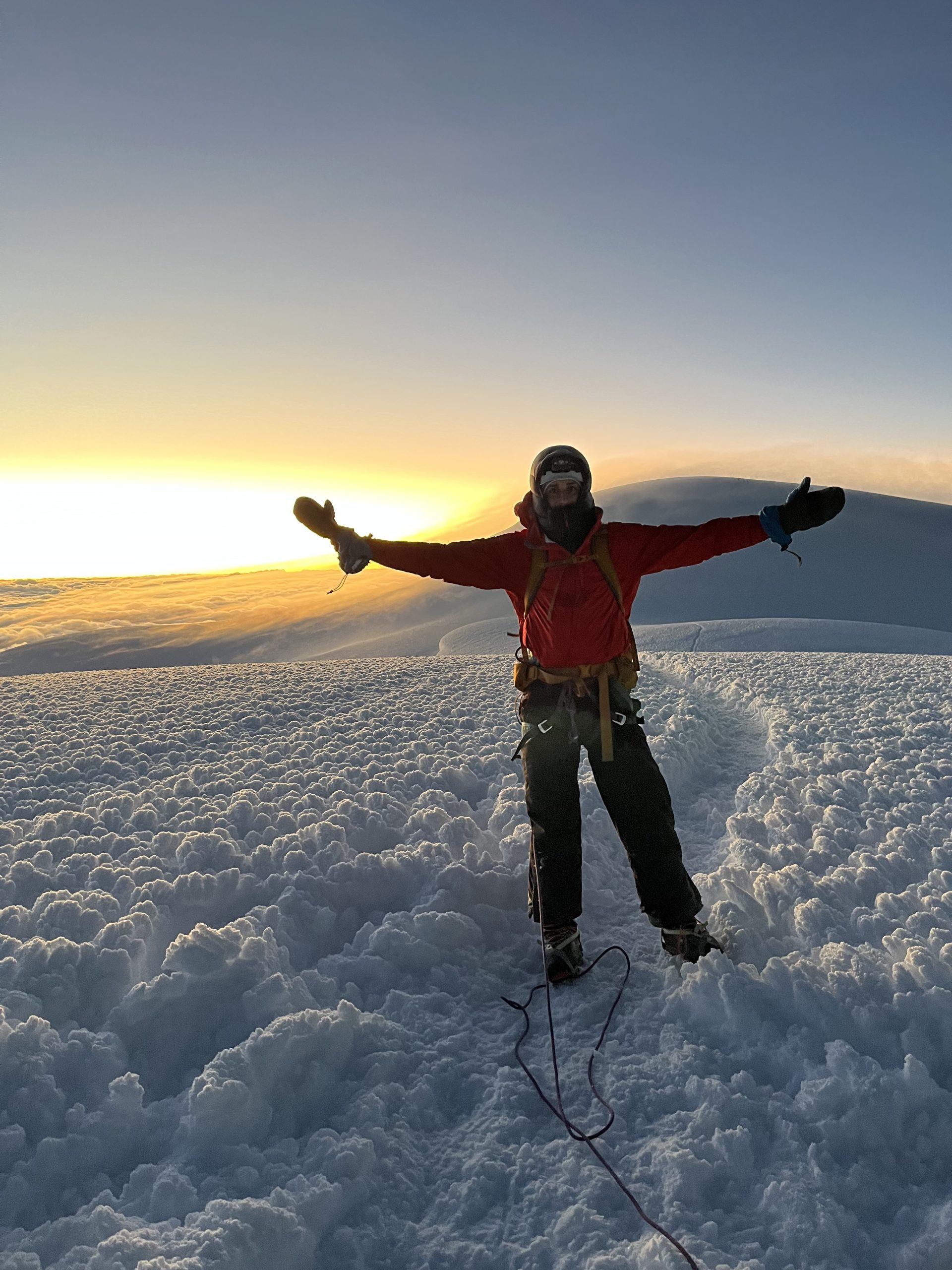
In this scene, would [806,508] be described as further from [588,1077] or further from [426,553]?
[588,1077]

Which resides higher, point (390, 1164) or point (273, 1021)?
point (273, 1021)

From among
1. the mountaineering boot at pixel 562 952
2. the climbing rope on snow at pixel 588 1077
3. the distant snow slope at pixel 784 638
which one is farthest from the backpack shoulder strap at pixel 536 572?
the distant snow slope at pixel 784 638

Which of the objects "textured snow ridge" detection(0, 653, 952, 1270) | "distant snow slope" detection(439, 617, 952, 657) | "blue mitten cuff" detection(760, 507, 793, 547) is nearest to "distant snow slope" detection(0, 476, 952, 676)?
"distant snow slope" detection(439, 617, 952, 657)

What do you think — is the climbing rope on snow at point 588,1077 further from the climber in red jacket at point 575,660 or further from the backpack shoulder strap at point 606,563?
the backpack shoulder strap at point 606,563

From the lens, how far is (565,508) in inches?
129

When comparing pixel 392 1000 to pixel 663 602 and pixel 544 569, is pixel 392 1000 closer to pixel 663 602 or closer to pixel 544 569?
pixel 544 569

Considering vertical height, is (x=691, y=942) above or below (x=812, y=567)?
below

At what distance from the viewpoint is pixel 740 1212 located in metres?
2.11

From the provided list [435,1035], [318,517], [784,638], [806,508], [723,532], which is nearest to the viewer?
[435,1035]

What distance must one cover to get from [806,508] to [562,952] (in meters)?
2.15

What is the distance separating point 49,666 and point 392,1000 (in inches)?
1227

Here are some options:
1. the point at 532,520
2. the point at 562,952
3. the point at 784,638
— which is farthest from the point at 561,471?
the point at 784,638

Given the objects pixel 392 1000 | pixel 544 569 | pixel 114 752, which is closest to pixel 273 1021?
pixel 392 1000

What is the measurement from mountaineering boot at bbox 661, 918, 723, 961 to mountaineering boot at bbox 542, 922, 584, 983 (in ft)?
1.30
